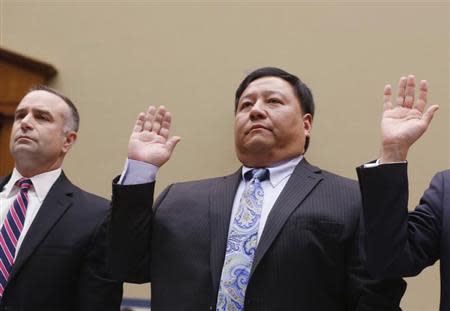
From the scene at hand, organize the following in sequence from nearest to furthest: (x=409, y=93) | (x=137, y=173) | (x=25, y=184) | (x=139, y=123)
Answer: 1. (x=409, y=93)
2. (x=137, y=173)
3. (x=139, y=123)
4. (x=25, y=184)

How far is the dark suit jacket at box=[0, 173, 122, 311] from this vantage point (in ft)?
6.99

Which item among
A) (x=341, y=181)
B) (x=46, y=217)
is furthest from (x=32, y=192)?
(x=341, y=181)

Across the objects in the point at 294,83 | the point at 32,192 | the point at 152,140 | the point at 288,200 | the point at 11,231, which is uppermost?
the point at 294,83

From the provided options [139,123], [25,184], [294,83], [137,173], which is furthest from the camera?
[25,184]

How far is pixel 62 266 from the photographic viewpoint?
7.14 ft

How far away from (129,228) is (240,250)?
0.35 meters

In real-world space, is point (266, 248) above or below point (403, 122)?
below

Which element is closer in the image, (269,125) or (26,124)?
(269,125)

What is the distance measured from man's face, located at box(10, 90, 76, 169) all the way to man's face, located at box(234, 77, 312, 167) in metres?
0.78

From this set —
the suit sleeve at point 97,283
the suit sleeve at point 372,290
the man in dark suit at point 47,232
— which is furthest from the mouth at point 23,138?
the suit sleeve at point 372,290

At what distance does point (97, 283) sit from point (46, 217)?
30cm

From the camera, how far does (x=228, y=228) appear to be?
1.87 meters

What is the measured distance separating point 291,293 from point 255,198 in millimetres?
315

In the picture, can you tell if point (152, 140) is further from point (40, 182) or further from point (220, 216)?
point (40, 182)
